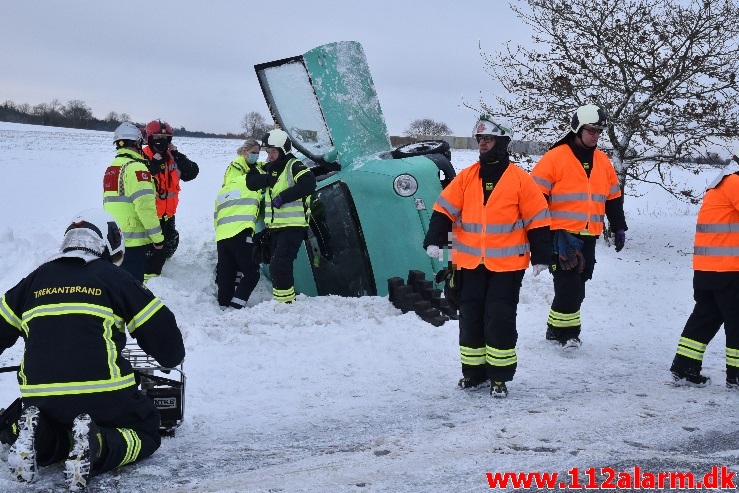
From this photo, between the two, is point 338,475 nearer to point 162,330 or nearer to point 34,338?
point 162,330

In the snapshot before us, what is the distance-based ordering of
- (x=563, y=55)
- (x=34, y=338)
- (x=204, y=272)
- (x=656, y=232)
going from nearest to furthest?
(x=34, y=338), (x=204, y=272), (x=563, y=55), (x=656, y=232)

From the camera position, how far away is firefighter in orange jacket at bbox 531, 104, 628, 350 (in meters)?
6.02

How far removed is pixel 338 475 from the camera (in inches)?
143

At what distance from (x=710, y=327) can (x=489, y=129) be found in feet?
6.79

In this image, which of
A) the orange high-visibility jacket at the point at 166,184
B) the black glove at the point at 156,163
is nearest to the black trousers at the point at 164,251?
the orange high-visibility jacket at the point at 166,184

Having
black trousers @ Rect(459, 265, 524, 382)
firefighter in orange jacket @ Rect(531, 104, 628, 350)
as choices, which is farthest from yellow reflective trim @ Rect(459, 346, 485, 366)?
firefighter in orange jacket @ Rect(531, 104, 628, 350)

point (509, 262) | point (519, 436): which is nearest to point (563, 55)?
point (509, 262)

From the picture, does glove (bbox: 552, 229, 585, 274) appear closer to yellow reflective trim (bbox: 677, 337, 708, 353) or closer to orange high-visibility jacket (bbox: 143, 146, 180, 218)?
yellow reflective trim (bbox: 677, 337, 708, 353)

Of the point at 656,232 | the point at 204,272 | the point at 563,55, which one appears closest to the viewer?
the point at 204,272

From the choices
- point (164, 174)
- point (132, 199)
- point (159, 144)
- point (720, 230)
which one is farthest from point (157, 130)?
point (720, 230)

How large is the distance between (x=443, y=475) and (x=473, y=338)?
1625 mm

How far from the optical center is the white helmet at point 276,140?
7.32 m

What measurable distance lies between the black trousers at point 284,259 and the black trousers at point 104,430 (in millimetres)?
3529

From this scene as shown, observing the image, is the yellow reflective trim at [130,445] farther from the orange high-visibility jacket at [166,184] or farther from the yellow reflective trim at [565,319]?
the orange high-visibility jacket at [166,184]
